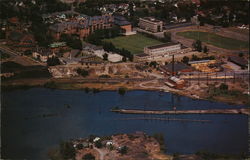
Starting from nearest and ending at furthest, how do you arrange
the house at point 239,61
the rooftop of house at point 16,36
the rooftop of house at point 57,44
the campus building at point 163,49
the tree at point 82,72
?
the tree at point 82,72
the house at point 239,61
the campus building at point 163,49
the rooftop of house at point 57,44
the rooftop of house at point 16,36

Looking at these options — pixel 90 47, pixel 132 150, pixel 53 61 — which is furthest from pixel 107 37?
pixel 132 150

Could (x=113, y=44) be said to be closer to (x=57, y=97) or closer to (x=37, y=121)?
(x=57, y=97)

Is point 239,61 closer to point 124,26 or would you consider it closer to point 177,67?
point 177,67

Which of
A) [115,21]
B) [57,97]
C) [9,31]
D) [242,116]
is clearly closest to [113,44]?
[115,21]

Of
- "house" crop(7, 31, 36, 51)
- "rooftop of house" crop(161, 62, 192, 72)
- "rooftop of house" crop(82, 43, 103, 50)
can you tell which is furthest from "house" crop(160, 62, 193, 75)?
"house" crop(7, 31, 36, 51)

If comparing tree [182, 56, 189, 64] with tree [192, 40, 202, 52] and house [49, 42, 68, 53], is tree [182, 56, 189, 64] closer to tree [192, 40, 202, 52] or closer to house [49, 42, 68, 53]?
tree [192, 40, 202, 52]

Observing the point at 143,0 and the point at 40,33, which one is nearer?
the point at 40,33

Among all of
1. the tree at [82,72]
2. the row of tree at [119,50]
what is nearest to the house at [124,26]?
the row of tree at [119,50]

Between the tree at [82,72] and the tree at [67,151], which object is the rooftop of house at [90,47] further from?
the tree at [67,151]
